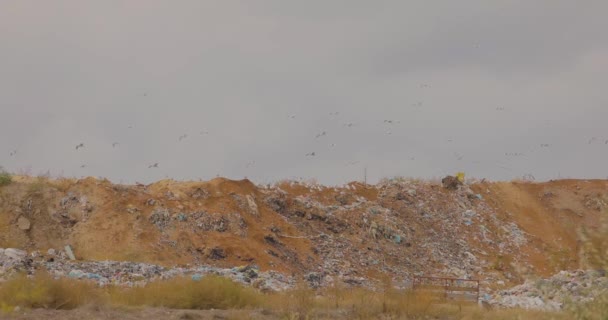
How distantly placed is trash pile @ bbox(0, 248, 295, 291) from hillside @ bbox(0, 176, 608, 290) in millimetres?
1990

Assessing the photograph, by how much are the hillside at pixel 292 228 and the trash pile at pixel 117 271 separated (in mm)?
1990

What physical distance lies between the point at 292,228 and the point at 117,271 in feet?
28.4

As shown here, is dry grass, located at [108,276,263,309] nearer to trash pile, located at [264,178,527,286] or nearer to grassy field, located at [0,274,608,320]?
grassy field, located at [0,274,608,320]

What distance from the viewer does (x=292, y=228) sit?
24750 millimetres

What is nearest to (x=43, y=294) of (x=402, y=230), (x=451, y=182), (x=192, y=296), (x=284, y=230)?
(x=192, y=296)

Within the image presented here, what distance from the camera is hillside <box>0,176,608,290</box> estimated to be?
21875mm

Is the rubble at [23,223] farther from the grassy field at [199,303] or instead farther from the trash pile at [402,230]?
the grassy field at [199,303]

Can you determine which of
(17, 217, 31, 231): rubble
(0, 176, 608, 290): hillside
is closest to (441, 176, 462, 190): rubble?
(0, 176, 608, 290): hillside

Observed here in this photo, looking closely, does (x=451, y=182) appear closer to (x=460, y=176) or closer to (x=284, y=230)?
(x=460, y=176)

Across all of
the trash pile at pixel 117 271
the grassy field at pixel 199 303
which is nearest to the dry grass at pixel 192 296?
the grassy field at pixel 199 303

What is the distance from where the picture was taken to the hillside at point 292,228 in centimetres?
2188

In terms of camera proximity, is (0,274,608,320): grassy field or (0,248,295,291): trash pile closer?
(0,274,608,320): grassy field

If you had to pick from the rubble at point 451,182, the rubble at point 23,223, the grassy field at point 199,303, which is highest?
the rubble at point 451,182

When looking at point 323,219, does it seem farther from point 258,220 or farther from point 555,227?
point 555,227
